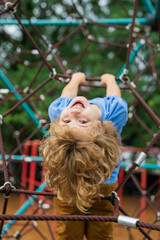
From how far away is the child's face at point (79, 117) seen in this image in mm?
799

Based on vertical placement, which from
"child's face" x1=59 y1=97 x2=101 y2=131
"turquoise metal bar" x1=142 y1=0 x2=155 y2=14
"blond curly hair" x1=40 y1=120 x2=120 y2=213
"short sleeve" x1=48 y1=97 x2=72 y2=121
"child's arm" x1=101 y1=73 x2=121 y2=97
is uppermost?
"turquoise metal bar" x1=142 y1=0 x2=155 y2=14

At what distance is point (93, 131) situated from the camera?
0.79 m

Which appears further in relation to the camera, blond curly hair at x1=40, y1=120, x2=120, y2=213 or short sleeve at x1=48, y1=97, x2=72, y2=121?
short sleeve at x1=48, y1=97, x2=72, y2=121

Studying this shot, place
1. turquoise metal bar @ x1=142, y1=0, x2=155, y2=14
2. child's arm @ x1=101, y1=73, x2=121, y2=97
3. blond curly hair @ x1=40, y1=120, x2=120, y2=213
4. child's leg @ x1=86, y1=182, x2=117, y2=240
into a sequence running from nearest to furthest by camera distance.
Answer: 1. blond curly hair @ x1=40, y1=120, x2=120, y2=213
2. child's leg @ x1=86, y1=182, x2=117, y2=240
3. child's arm @ x1=101, y1=73, x2=121, y2=97
4. turquoise metal bar @ x1=142, y1=0, x2=155, y2=14

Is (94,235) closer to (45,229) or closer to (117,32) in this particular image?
(45,229)

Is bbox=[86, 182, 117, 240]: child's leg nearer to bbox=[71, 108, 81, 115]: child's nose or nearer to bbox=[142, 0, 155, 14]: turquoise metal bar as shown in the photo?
bbox=[71, 108, 81, 115]: child's nose

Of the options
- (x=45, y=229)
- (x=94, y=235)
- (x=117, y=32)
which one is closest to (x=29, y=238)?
(x=45, y=229)

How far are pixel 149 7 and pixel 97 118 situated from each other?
1052mm

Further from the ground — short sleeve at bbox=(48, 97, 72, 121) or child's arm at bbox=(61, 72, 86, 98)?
child's arm at bbox=(61, 72, 86, 98)

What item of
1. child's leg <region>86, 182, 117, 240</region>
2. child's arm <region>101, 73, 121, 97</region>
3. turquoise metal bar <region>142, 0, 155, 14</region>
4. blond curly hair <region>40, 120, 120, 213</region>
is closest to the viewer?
blond curly hair <region>40, 120, 120, 213</region>

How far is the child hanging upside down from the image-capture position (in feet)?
2.51

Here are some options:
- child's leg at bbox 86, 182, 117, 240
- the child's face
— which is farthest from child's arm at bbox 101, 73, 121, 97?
child's leg at bbox 86, 182, 117, 240

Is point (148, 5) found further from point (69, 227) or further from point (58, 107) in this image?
point (69, 227)

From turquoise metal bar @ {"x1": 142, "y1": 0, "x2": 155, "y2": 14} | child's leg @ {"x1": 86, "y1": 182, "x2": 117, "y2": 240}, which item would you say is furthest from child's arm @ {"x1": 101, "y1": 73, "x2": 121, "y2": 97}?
turquoise metal bar @ {"x1": 142, "y1": 0, "x2": 155, "y2": 14}
